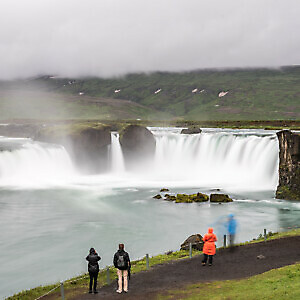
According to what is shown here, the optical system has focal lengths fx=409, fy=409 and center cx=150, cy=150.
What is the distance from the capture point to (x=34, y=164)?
8331 cm

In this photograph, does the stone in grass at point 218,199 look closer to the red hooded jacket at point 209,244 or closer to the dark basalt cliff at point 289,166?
the dark basalt cliff at point 289,166

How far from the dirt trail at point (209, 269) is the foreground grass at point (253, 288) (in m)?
1.07

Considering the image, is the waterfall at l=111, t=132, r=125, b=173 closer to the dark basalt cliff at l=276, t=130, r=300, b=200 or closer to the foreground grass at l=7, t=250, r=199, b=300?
the dark basalt cliff at l=276, t=130, r=300, b=200

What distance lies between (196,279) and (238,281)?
254cm

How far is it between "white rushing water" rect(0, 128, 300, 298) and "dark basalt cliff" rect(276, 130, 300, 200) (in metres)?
2.30

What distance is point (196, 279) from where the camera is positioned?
80.0 ft

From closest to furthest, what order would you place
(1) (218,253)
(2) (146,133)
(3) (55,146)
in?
(1) (218,253), (3) (55,146), (2) (146,133)

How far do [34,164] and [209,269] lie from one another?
63527 mm

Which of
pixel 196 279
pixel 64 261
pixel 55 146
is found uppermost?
pixel 55 146

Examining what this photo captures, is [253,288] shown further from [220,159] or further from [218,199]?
[220,159]

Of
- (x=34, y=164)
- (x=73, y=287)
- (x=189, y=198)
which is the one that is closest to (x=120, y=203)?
(x=189, y=198)

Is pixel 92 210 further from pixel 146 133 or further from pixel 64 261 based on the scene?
pixel 146 133

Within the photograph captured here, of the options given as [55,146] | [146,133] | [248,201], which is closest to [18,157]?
[55,146]

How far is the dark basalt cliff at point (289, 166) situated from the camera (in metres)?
55.9
